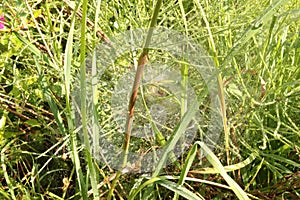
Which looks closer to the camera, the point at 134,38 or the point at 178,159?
the point at 178,159

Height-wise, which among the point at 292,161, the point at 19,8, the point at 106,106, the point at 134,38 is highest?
the point at 19,8

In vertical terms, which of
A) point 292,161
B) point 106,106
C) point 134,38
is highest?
point 134,38

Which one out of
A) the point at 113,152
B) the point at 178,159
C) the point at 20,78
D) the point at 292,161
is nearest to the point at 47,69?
the point at 20,78

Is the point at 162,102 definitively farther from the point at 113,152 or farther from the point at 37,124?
the point at 37,124

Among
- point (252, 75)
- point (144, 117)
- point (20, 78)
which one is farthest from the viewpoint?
point (20, 78)

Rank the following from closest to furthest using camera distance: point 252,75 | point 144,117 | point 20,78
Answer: point 144,117, point 252,75, point 20,78

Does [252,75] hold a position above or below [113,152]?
above

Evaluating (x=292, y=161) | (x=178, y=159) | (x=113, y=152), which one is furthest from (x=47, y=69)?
(x=292, y=161)

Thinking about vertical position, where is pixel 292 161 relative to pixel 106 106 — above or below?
below

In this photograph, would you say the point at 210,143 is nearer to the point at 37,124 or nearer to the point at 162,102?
the point at 162,102
